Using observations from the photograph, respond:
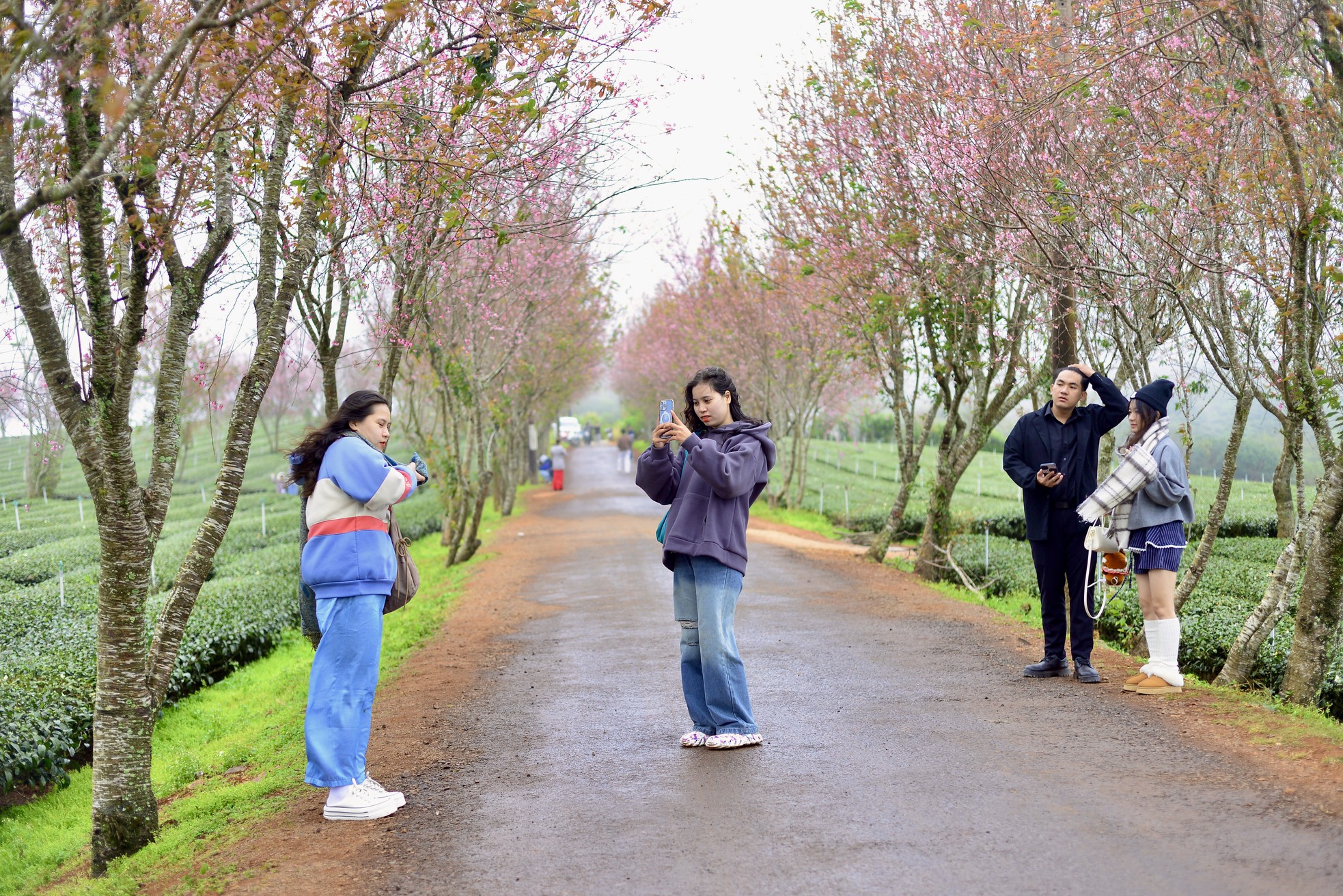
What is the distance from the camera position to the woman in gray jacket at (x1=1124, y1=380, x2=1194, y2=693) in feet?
22.1

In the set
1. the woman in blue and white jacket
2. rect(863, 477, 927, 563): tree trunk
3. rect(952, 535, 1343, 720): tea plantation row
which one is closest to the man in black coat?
rect(952, 535, 1343, 720): tea plantation row

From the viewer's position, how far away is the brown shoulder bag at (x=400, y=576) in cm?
518

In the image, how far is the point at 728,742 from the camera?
223 inches

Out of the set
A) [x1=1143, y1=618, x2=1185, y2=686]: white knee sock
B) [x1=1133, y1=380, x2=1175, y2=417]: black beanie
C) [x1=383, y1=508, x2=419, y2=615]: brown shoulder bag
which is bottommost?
[x1=1143, y1=618, x2=1185, y2=686]: white knee sock

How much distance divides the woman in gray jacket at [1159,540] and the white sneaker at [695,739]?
2747 millimetres

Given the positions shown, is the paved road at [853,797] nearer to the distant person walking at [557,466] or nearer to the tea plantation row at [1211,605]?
the tea plantation row at [1211,605]

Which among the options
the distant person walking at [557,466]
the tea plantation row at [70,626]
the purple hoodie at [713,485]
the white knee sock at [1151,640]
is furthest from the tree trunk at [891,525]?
the distant person walking at [557,466]

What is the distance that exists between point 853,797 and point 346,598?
2.29 m

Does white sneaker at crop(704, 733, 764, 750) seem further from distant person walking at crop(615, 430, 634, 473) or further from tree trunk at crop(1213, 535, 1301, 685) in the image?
distant person walking at crop(615, 430, 634, 473)

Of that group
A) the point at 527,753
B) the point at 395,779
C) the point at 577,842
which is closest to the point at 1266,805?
the point at 577,842

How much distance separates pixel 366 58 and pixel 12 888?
4513 millimetres

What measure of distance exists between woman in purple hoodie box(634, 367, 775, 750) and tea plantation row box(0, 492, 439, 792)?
178 inches

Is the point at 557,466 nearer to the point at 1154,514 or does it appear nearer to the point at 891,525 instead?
the point at 891,525

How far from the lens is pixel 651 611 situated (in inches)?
454
